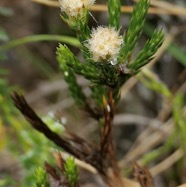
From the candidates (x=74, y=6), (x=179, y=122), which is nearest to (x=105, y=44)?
(x=74, y=6)

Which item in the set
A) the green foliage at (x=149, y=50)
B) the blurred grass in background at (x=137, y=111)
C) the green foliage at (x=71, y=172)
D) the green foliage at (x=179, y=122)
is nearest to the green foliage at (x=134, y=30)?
the green foliage at (x=149, y=50)

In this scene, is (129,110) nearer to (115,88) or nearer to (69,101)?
(69,101)

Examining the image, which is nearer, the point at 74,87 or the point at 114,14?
the point at 114,14

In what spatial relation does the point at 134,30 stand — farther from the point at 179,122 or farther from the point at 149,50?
the point at 179,122

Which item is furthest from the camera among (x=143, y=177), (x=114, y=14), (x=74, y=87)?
(x=74, y=87)

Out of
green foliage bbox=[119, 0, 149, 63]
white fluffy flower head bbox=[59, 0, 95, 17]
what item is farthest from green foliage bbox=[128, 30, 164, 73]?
white fluffy flower head bbox=[59, 0, 95, 17]

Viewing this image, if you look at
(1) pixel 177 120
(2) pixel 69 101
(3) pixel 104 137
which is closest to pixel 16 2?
(2) pixel 69 101
